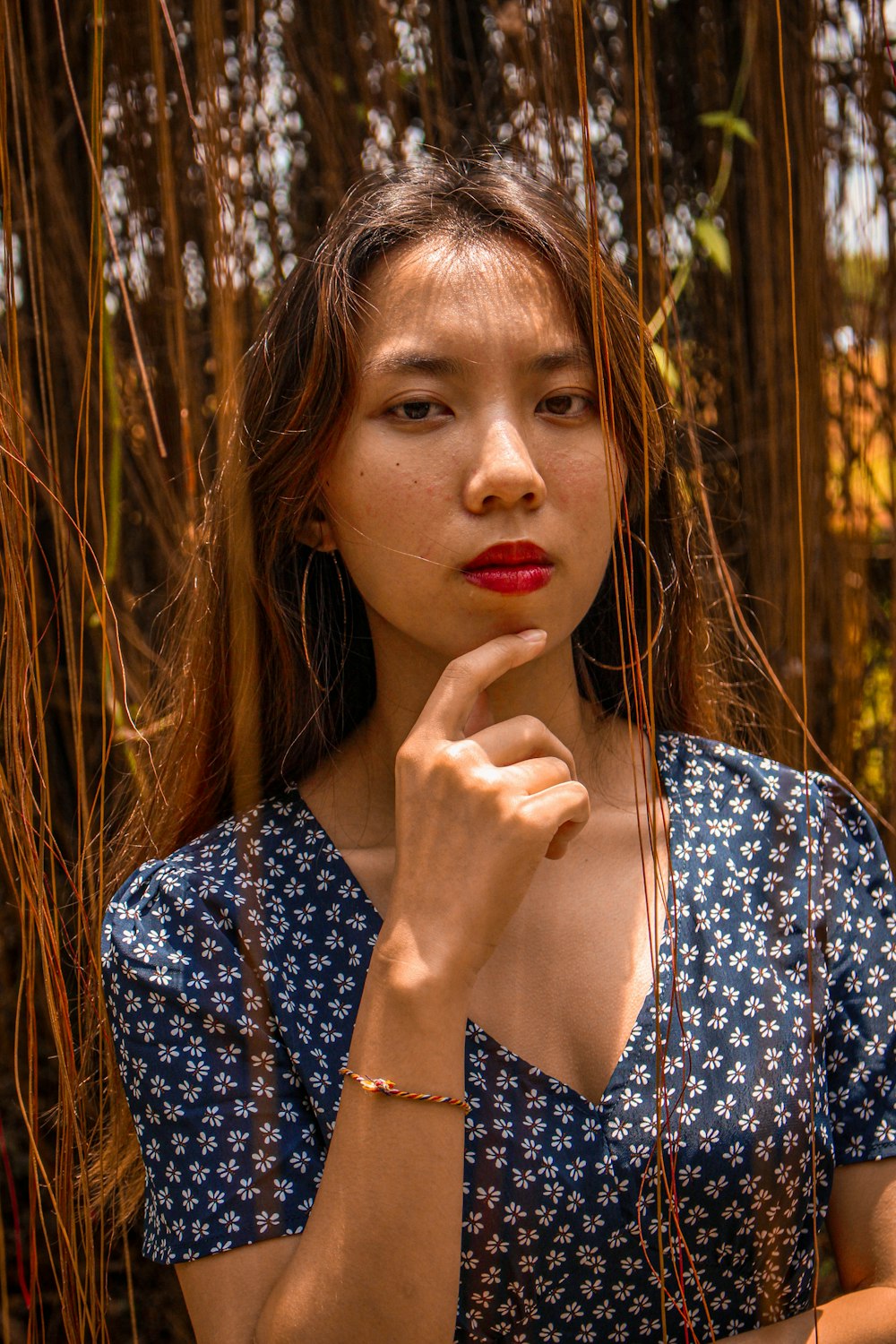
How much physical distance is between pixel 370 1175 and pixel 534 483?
0.47m

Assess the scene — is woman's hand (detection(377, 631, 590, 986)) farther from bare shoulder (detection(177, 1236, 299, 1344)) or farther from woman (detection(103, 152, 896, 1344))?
bare shoulder (detection(177, 1236, 299, 1344))

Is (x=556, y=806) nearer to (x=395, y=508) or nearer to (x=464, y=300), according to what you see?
(x=395, y=508)

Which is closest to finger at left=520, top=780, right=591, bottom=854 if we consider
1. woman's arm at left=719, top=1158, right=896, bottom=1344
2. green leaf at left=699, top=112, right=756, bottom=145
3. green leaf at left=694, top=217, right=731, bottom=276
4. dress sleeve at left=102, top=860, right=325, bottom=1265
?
dress sleeve at left=102, top=860, right=325, bottom=1265

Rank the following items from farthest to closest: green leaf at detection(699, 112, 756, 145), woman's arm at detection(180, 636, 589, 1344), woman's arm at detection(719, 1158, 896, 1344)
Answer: green leaf at detection(699, 112, 756, 145)
woman's arm at detection(719, 1158, 896, 1344)
woman's arm at detection(180, 636, 589, 1344)

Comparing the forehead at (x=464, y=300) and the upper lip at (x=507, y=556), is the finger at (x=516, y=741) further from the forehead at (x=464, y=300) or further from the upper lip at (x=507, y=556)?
the forehead at (x=464, y=300)

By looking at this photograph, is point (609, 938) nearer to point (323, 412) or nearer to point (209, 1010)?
point (209, 1010)

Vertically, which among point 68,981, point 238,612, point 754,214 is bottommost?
point 68,981

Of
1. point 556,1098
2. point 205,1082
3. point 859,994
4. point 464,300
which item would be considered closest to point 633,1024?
point 556,1098

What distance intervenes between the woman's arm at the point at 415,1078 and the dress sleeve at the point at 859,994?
0.90 ft

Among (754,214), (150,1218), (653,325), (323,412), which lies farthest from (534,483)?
(754,214)

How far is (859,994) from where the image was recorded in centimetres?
98

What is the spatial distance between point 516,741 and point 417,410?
25 centimetres

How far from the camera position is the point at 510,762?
0.89 metres

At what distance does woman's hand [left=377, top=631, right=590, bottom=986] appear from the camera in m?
0.82
